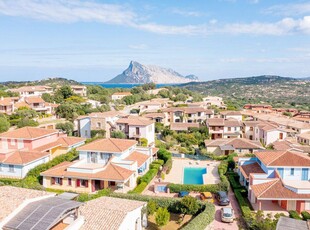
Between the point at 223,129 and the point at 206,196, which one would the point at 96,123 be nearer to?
the point at 223,129

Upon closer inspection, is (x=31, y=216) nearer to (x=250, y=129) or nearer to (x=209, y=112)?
(x=250, y=129)

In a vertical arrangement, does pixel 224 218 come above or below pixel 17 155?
below

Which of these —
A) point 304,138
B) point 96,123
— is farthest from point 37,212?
point 304,138

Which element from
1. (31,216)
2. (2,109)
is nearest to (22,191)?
(31,216)

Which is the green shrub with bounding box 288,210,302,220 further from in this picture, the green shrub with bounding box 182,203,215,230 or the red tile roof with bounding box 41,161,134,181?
the red tile roof with bounding box 41,161,134,181

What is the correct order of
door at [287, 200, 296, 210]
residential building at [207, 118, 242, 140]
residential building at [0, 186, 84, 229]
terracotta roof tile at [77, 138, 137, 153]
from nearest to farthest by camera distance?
residential building at [0, 186, 84, 229] < door at [287, 200, 296, 210] < terracotta roof tile at [77, 138, 137, 153] < residential building at [207, 118, 242, 140]

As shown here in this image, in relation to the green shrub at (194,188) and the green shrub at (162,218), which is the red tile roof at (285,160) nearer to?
the green shrub at (194,188)

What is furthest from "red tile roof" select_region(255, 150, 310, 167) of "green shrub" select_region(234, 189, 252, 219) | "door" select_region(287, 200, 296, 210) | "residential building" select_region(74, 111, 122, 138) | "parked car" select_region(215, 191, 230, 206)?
"residential building" select_region(74, 111, 122, 138)
